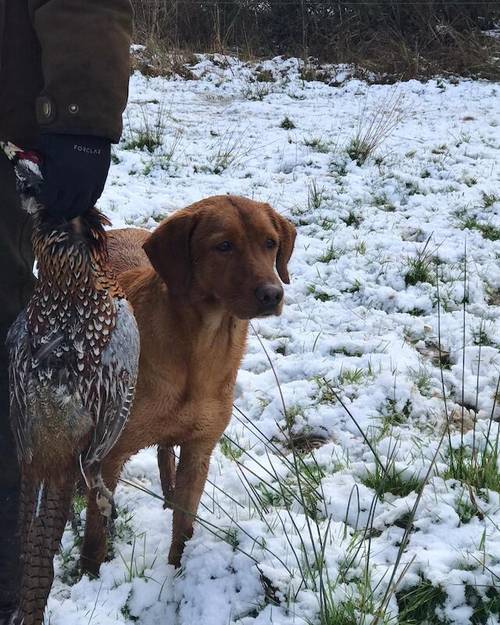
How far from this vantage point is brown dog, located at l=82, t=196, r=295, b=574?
7.44ft

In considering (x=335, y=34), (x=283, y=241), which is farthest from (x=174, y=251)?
(x=335, y=34)

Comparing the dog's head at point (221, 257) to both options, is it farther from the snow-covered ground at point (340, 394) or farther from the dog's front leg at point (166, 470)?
the dog's front leg at point (166, 470)

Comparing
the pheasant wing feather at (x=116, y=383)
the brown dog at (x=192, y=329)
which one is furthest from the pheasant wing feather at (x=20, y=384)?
the brown dog at (x=192, y=329)

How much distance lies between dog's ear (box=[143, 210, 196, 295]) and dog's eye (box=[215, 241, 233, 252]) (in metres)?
0.11

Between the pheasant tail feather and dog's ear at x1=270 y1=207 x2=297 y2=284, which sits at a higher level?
dog's ear at x1=270 y1=207 x2=297 y2=284

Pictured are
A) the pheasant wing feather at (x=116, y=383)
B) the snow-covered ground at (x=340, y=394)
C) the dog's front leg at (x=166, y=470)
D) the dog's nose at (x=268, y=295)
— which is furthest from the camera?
the dog's front leg at (x=166, y=470)

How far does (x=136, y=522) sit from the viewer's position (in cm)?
265

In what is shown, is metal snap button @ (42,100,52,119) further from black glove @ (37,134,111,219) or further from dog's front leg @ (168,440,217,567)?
dog's front leg @ (168,440,217,567)

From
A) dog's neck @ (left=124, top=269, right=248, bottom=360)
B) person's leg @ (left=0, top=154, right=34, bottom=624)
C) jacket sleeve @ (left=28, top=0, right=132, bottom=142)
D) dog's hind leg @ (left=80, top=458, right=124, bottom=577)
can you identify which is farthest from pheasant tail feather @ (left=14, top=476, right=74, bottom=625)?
jacket sleeve @ (left=28, top=0, right=132, bottom=142)

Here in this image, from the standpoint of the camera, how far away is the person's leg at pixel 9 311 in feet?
5.87

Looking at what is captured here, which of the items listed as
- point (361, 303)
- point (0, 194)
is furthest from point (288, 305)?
point (0, 194)

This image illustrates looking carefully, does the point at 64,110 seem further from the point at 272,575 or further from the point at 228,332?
the point at 272,575

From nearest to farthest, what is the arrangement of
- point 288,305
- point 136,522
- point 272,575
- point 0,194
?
point 0,194, point 272,575, point 136,522, point 288,305

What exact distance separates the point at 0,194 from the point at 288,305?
2.73 meters
